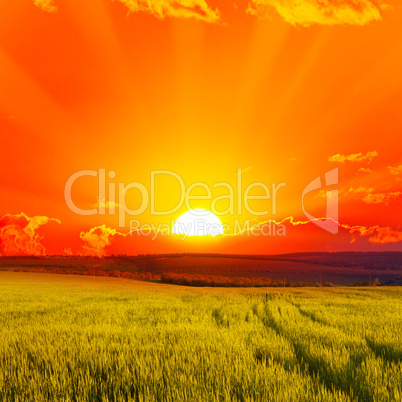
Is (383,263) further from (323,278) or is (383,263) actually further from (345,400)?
(345,400)

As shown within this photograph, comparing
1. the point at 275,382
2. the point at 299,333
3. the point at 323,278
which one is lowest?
the point at 323,278

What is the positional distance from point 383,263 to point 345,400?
416ft

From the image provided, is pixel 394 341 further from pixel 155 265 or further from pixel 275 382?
pixel 155 265

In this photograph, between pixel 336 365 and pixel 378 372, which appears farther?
pixel 336 365

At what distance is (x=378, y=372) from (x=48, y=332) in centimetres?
777

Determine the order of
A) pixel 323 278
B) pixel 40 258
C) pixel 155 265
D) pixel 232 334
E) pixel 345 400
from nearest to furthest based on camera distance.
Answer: pixel 345 400
pixel 232 334
pixel 323 278
pixel 155 265
pixel 40 258

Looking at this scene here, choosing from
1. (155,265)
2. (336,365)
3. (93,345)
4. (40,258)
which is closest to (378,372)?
(336,365)

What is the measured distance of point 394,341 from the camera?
27.9ft

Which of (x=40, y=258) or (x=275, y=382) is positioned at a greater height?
(x=275, y=382)

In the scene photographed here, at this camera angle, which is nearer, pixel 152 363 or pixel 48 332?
pixel 152 363

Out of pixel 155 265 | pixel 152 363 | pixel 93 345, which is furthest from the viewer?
pixel 155 265

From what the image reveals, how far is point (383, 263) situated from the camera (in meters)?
118

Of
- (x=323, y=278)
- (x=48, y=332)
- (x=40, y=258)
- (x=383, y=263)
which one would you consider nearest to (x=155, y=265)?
(x=40, y=258)

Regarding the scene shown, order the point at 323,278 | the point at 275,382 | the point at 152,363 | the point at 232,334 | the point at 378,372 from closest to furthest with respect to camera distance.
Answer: the point at 275,382, the point at 378,372, the point at 152,363, the point at 232,334, the point at 323,278
